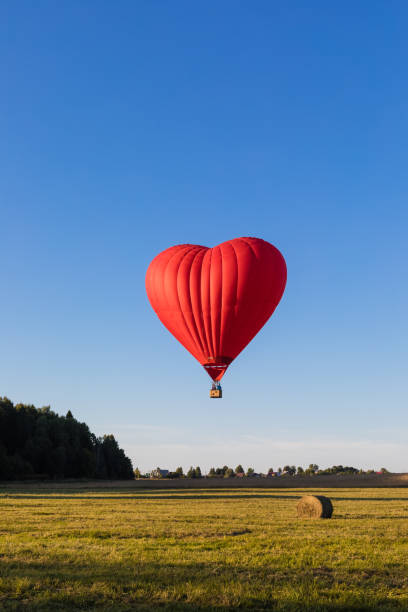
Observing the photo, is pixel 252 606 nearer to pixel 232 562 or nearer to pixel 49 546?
pixel 232 562

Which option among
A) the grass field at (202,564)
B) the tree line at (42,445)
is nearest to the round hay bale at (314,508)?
the grass field at (202,564)

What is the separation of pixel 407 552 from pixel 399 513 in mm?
13002

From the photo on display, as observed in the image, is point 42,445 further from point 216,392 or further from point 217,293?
point 217,293

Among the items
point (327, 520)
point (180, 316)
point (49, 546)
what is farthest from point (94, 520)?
point (180, 316)

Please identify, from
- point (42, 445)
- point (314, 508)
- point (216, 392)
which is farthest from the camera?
point (42, 445)

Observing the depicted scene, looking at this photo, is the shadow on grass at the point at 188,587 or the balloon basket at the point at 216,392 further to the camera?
the balloon basket at the point at 216,392

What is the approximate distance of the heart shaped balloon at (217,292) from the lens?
100 ft

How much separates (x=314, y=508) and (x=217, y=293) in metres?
11.4

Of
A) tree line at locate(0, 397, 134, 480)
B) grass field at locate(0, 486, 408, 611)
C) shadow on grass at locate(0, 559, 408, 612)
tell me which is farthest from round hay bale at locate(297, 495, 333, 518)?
tree line at locate(0, 397, 134, 480)

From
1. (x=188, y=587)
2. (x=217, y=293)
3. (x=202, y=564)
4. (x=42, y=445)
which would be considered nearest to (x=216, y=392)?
(x=217, y=293)

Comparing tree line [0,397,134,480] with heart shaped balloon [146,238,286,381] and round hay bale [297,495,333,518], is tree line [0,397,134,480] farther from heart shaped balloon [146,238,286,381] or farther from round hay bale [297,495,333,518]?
round hay bale [297,495,333,518]

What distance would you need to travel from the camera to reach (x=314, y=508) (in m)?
24.1

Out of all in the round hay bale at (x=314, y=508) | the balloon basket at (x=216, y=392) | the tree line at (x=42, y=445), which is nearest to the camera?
the round hay bale at (x=314, y=508)

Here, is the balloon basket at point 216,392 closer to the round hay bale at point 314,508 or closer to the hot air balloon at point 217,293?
the hot air balloon at point 217,293
